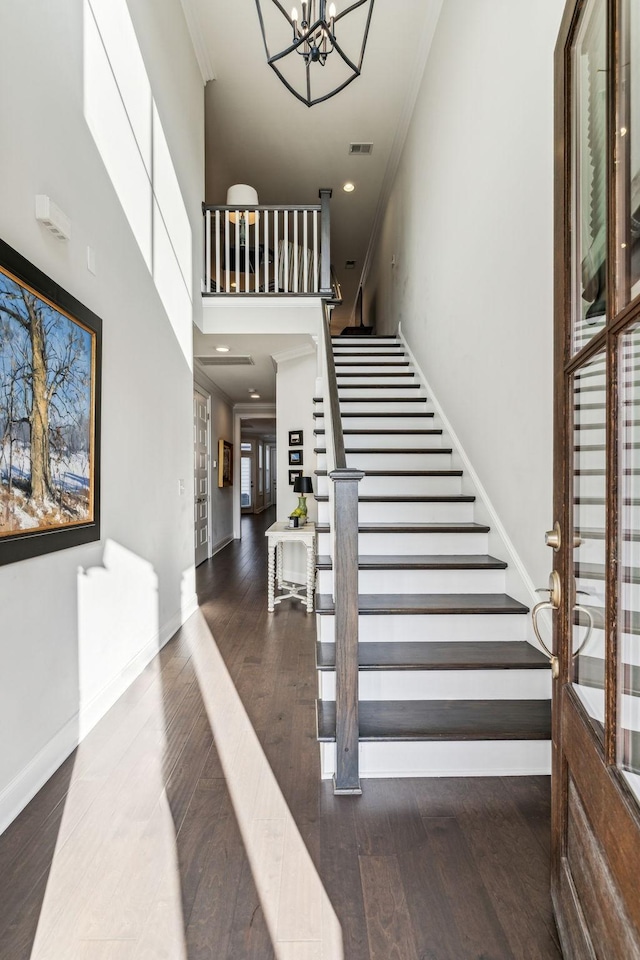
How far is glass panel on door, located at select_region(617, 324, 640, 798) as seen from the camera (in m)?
0.84

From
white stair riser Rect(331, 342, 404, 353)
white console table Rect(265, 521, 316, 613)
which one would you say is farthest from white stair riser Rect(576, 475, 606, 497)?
white stair riser Rect(331, 342, 404, 353)

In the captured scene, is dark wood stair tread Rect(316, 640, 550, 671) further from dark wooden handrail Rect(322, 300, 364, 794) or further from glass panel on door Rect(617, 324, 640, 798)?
glass panel on door Rect(617, 324, 640, 798)

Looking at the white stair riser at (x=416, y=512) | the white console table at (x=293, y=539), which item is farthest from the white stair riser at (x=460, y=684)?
the white console table at (x=293, y=539)

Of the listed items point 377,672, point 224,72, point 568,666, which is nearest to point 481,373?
point 377,672

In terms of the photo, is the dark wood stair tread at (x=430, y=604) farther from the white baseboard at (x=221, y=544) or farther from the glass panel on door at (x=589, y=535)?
the white baseboard at (x=221, y=544)

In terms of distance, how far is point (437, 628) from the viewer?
251cm

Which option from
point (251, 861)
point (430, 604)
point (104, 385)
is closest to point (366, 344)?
point (104, 385)

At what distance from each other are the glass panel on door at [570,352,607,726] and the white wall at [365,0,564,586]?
4.18 ft

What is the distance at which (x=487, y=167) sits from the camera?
3.16 metres

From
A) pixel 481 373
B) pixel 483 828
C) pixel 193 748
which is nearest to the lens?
pixel 483 828

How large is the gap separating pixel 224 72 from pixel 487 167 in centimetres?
348

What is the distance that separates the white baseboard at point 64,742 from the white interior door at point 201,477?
140 inches

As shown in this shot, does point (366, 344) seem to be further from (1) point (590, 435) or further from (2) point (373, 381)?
(1) point (590, 435)

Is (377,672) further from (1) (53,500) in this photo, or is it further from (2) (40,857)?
(1) (53,500)
